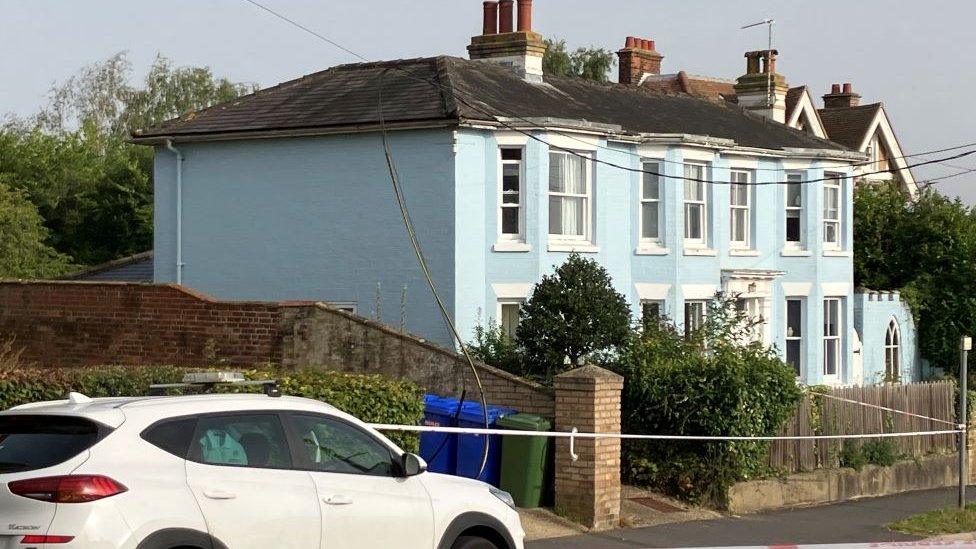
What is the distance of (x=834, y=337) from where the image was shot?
30.5 meters

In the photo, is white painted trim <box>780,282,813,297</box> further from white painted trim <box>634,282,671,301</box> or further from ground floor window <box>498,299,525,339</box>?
ground floor window <box>498,299,525,339</box>

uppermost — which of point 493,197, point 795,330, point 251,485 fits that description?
point 493,197

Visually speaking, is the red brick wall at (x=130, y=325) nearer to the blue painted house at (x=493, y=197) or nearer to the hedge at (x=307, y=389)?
the hedge at (x=307, y=389)

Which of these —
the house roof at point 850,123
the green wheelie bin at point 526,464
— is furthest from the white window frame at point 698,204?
the house roof at point 850,123

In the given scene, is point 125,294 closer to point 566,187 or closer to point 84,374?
point 84,374

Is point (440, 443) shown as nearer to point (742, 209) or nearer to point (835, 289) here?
point (742, 209)

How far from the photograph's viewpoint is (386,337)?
16906 millimetres

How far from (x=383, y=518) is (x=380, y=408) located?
5.37 meters

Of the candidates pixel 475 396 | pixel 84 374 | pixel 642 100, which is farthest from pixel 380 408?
pixel 642 100

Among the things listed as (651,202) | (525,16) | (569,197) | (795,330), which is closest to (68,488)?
(569,197)

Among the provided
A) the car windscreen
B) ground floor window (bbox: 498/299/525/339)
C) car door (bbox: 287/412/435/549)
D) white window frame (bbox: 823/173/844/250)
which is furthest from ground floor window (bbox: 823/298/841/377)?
the car windscreen

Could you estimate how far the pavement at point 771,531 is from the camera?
13.7 m

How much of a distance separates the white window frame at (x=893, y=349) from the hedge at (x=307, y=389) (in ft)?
67.5

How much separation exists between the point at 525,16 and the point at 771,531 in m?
14.5
